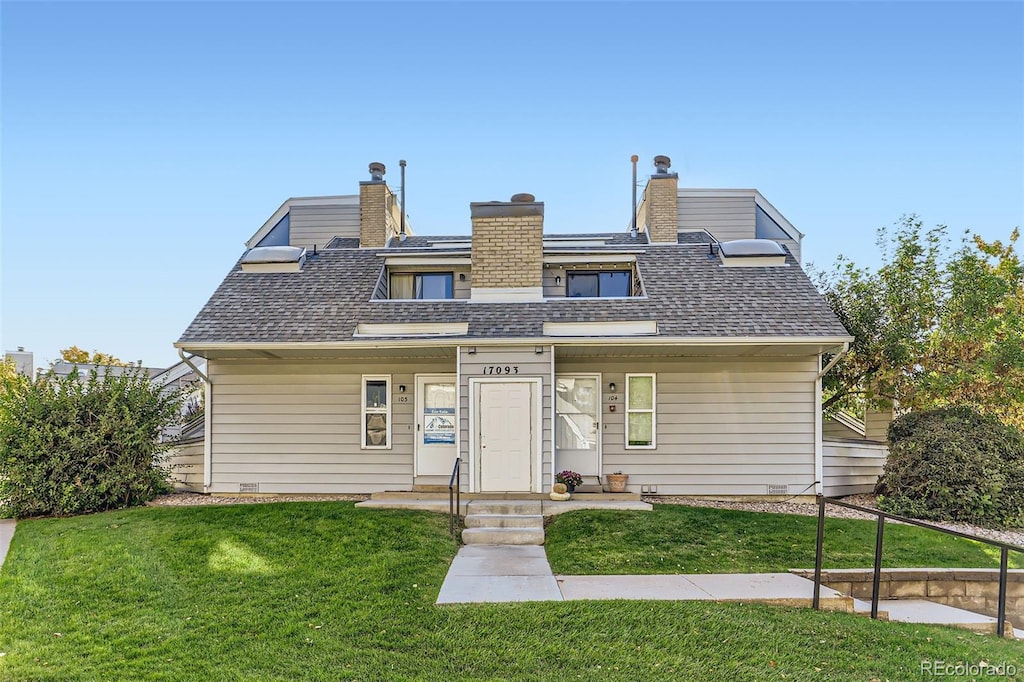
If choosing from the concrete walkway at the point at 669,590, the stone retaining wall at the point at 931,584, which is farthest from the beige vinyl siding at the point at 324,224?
the stone retaining wall at the point at 931,584

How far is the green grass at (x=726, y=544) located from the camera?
6785 mm

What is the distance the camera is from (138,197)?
15.0m

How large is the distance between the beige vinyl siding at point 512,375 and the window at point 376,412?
1750 millimetres

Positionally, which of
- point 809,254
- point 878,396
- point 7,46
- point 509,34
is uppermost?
point 509,34

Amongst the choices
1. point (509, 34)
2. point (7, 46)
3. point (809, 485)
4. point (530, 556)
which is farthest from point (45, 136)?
point (809, 485)

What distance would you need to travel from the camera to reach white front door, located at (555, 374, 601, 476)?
1053 centimetres

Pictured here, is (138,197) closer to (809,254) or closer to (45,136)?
(45,136)

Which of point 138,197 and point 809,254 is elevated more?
point 138,197

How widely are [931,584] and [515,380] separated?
6033 millimetres

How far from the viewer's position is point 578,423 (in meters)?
10.6

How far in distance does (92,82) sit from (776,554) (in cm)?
1532

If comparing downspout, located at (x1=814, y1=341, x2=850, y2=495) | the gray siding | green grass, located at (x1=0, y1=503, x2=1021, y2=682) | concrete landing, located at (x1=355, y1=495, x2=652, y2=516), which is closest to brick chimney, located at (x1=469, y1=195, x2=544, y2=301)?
the gray siding

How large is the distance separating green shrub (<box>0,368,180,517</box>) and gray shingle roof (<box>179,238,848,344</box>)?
5.24 ft

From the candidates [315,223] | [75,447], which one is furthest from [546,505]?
[315,223]
